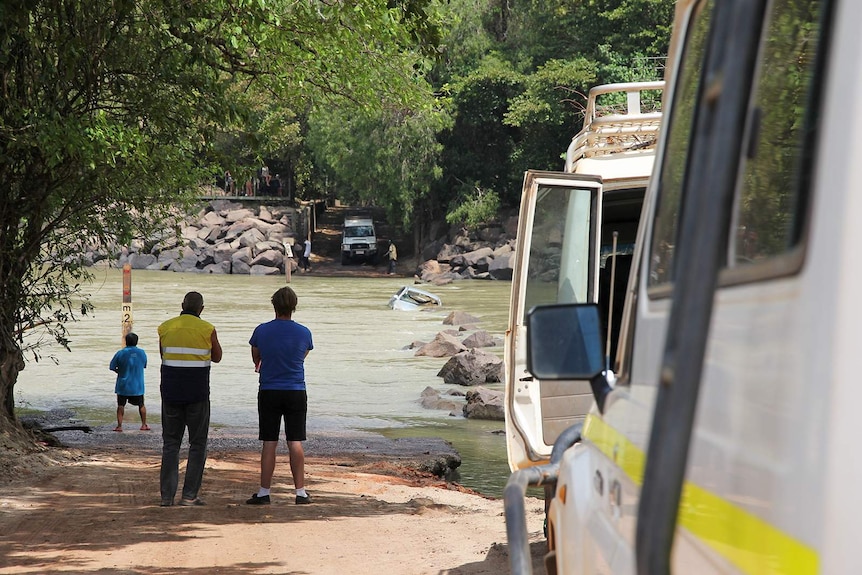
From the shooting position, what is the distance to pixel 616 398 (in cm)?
269

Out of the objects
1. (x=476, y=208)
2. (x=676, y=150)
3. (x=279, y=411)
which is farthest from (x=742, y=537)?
(x=476, y=208)

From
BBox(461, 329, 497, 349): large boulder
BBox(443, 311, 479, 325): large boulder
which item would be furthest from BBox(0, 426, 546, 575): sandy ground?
BBox(443, 311, 479, 325): large boulder

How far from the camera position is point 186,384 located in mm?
9320

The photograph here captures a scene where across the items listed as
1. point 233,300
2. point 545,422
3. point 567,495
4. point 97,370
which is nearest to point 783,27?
point 567,495

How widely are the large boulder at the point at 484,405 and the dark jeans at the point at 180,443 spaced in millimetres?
8116

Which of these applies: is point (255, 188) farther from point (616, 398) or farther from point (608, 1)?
point (616, 398)

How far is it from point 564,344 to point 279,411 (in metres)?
6.87

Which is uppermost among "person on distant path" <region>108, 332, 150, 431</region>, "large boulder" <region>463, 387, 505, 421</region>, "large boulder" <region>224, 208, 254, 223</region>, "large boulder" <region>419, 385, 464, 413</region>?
"person on distant path" <region>108, 332, 150, 431</region>

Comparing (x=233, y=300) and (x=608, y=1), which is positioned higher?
(x=608, y=1)

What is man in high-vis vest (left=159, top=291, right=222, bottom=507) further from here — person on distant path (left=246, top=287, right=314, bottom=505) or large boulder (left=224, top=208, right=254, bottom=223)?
large boulder (left=224, top=208, right=254, bottom=223)

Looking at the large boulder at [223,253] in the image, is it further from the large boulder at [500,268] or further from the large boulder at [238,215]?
the large boulder at [500,268]

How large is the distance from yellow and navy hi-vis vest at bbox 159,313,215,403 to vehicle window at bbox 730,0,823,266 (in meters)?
7.75

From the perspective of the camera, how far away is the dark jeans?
9430mm

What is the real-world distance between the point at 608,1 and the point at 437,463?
45262mm
